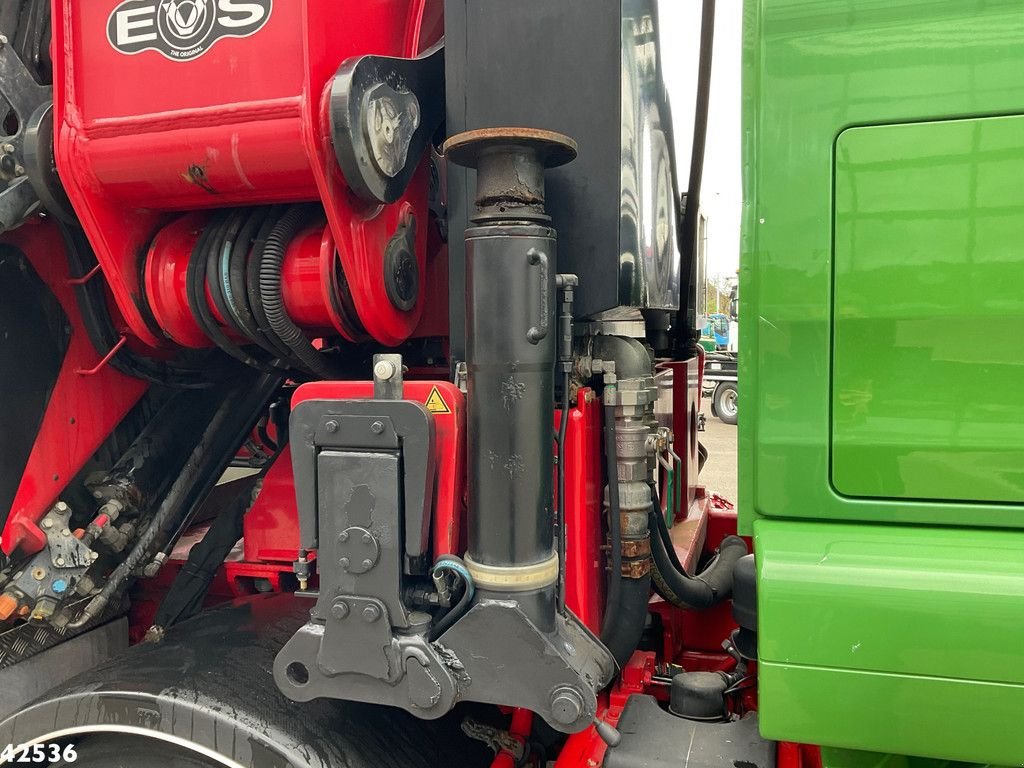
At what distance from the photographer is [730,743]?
1.59 metres

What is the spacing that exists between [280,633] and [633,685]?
2.85 ft

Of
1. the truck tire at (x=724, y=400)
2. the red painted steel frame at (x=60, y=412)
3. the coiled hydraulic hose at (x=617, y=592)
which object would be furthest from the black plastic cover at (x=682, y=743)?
the truck tire at (x=724, y=400)

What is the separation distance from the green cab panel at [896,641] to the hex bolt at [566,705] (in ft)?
1.03

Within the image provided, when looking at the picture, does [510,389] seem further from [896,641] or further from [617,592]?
[896,641]

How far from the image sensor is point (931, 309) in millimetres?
1188

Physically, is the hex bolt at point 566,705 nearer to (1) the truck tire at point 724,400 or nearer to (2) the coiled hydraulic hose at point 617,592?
(2) the coiled hydraulic hose at point 617,592

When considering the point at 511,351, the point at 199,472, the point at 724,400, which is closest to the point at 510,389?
the point at 511,351

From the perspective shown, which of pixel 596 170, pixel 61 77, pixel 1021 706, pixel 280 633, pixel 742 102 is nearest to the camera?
pixel 1021 706

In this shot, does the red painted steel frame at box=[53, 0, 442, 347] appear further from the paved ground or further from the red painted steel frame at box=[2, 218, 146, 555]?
the paved ground

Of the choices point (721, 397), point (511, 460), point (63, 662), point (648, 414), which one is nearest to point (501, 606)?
point (511, 460)

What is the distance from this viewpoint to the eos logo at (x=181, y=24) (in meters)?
1.54

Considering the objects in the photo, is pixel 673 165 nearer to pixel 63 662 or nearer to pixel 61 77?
pixel 61 77

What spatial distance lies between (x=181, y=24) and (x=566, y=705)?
1.57m

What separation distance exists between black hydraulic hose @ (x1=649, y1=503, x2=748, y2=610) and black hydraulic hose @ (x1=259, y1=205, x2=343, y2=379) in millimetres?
927
